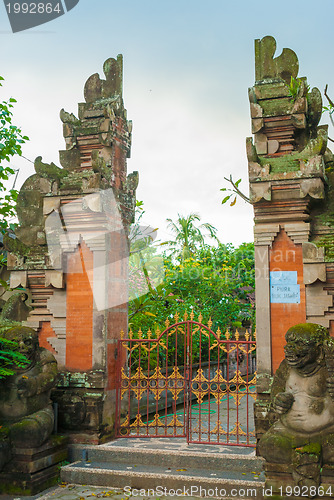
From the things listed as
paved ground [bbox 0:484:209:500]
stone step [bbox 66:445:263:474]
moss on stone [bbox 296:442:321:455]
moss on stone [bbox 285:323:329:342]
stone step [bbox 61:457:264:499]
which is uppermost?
moss on stone [bbox 285:323:329:342]

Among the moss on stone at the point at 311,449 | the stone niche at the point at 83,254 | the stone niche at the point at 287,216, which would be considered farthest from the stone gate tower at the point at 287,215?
the stone niche at the point at 83,254

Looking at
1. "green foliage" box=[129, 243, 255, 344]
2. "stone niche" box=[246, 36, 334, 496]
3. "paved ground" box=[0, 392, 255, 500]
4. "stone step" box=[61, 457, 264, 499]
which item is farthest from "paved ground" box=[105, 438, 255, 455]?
"green foliage" box=[129, 243, 255, 344]

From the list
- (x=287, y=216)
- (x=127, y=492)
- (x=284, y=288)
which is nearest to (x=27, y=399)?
(x=127, y=492)

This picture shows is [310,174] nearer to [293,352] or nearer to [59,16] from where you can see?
[293,352]

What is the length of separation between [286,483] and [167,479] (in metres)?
1.44

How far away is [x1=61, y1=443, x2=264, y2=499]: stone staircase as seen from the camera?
17.6 ft

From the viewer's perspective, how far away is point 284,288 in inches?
236

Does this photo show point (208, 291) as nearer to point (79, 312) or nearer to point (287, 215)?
point (79, 312)

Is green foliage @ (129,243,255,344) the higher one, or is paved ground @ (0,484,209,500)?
green foliage @ (129,243,255,344)

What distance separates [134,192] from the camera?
24.9 ft

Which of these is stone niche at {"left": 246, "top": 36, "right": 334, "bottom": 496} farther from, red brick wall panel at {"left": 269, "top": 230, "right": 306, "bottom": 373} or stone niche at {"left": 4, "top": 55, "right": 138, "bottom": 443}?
stone niche at {"left": 4, "top": 55, "right": 138, "bottom": 443}

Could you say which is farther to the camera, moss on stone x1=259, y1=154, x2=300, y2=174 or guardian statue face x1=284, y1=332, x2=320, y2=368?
moss on stone x1=259, y1=154, x2=300, y2=174

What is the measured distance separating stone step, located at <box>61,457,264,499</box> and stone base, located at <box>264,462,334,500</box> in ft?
1.87

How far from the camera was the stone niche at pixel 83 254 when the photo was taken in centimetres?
662
